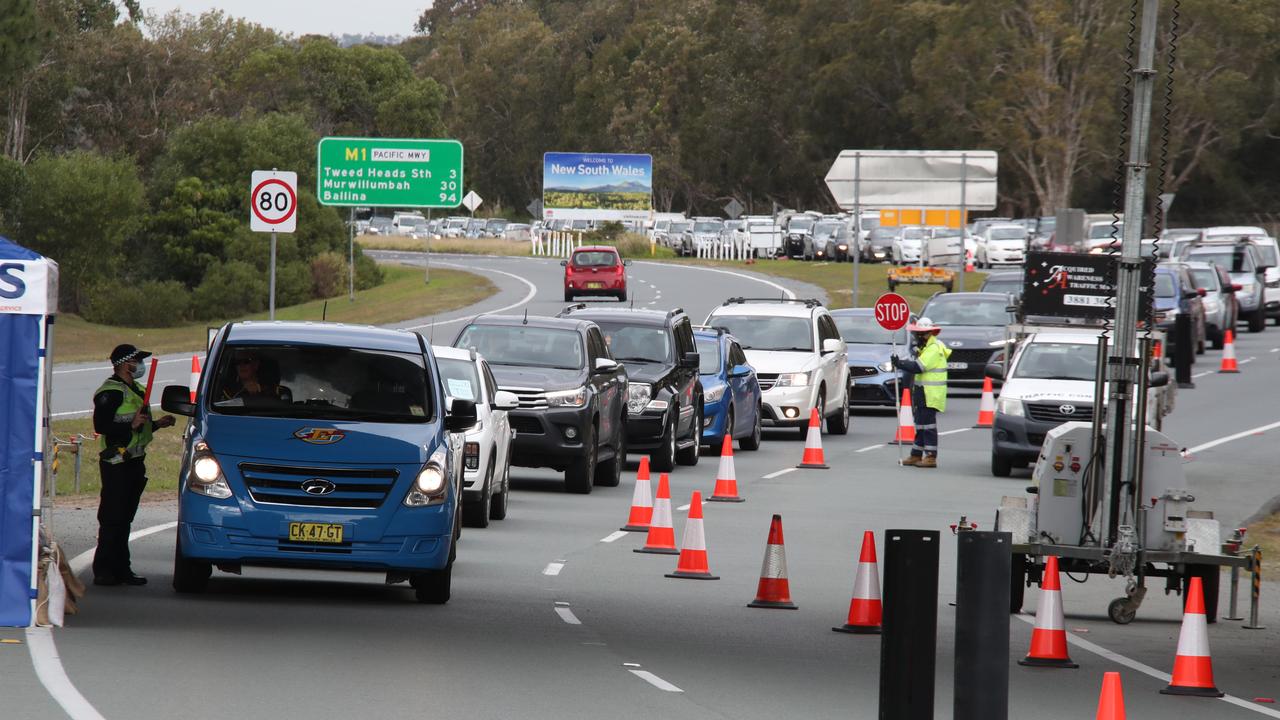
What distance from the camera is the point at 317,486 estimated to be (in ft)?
42.0

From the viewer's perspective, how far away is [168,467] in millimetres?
24234

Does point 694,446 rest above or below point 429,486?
below

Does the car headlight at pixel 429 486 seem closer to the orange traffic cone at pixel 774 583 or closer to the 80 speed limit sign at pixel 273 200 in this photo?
the orange traffic cone at pixel 774 583

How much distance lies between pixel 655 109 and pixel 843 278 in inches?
1914

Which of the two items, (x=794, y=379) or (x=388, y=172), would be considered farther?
(x=388, y=172)

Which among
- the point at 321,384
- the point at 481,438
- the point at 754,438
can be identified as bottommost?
the point at 754,438

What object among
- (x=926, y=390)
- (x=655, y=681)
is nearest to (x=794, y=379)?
(x=926, y=390)

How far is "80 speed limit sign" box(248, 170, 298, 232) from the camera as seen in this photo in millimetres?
23484

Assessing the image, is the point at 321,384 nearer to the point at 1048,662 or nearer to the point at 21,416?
the point at 21,416

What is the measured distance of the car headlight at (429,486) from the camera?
42.3ft

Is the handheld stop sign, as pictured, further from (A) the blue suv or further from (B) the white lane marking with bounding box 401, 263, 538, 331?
(B) the white lane marking with bounding box 401, 263, 538, 331

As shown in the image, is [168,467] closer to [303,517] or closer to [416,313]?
[303,517]

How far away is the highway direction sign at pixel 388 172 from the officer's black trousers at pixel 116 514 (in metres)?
41.2

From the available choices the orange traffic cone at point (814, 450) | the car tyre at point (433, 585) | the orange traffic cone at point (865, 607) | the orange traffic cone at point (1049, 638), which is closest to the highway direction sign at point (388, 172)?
the orange traffic cone at point (814, 450)
